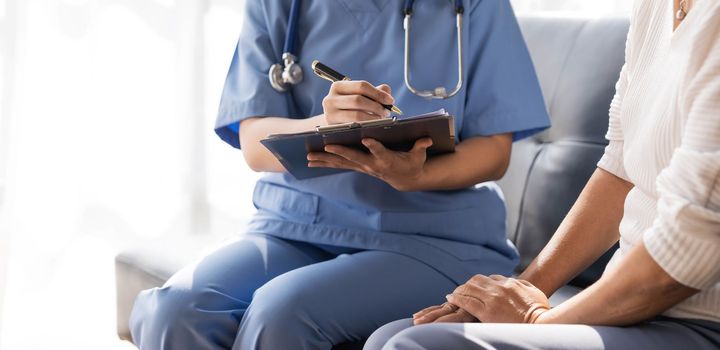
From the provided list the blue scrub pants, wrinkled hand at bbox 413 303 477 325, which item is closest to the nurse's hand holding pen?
the blue scrub pants

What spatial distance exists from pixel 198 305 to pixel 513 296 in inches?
17.2

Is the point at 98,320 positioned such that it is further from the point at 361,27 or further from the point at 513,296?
the point at 513,296

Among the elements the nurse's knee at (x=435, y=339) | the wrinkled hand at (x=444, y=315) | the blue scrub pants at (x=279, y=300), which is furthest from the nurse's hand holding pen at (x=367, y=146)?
the nurse's knee at (x=435, y=339)

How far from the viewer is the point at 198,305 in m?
1.25

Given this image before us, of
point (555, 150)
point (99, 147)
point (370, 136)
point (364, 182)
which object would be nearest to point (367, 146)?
point (370, 136)

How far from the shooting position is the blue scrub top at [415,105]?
1.37 m

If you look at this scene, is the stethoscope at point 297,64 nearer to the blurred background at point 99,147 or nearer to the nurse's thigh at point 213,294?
the nurse's thigh at point 213,294

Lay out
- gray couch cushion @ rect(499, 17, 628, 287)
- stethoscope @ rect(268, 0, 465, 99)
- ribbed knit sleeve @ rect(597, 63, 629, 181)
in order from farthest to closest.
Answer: gray couch cushion @ rect(499, 17, 628, 287) → stethoscope @ rect(268, 0, 465, 99) → ribbed knit sleeve @ rect(597, 63, 629, 181)

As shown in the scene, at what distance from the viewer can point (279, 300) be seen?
1.18 meters

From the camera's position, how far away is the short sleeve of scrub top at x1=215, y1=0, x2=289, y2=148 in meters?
1.45

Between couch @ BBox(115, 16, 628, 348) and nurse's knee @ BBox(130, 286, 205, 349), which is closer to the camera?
nurse's knee @ BBox(130, 286, 205, 349)

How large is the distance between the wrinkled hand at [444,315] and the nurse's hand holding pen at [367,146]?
228mm

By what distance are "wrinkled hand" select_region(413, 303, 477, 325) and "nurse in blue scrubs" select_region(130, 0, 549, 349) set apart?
0.39ft

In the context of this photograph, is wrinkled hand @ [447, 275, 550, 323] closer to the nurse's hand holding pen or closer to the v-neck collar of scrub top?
the nurse's hand holding pen
